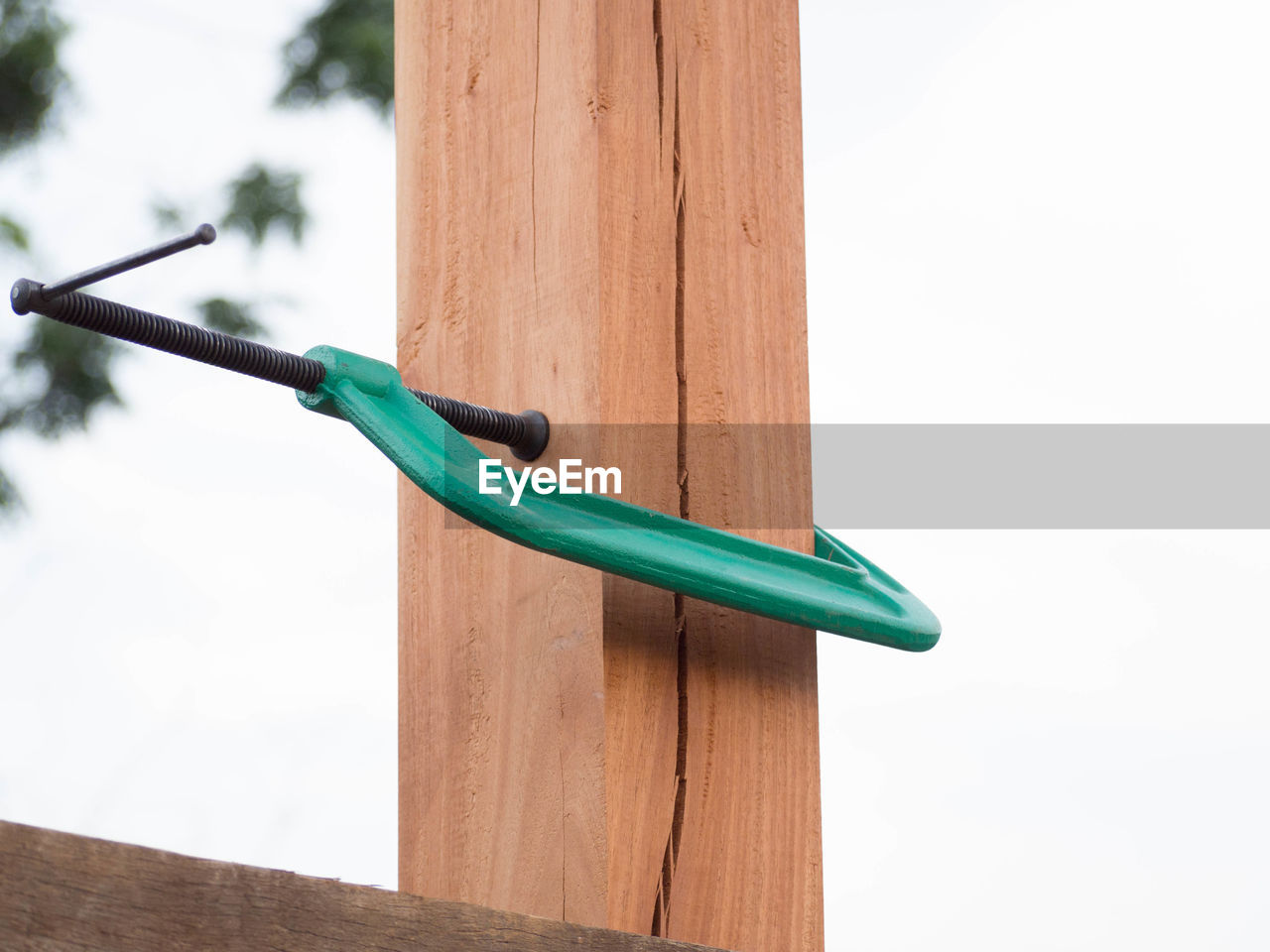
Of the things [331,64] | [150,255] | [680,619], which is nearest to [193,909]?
[150,255]

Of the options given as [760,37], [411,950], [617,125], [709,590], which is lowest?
[411,950]

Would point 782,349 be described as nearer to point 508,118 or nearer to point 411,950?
point 508,118

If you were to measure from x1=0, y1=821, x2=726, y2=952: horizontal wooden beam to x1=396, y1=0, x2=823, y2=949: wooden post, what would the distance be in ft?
0.84

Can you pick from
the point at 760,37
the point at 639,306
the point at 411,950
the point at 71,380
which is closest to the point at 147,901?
the point at 411,950

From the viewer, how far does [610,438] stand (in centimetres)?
80

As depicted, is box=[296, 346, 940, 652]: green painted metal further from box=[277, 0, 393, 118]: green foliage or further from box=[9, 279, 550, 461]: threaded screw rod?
box=[277, 0, 393, 118]: green foliage

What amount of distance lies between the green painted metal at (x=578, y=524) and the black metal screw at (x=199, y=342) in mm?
18

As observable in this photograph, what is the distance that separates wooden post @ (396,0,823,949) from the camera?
0.76 meters

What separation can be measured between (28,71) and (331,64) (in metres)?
0.64

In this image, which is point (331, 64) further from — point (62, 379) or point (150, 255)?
point (150, 255)

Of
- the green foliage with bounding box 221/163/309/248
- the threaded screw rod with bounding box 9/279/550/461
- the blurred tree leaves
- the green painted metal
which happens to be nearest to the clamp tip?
the threaded screw rod with bounding box 9/279/550/461

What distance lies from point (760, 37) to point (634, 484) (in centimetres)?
33

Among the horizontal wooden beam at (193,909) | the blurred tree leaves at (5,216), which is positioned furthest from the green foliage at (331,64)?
the horizontal wooden beam at (193,909)

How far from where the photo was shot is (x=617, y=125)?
0.83 metres
